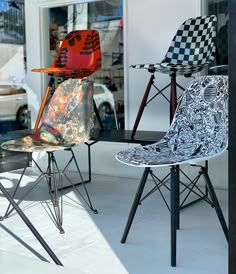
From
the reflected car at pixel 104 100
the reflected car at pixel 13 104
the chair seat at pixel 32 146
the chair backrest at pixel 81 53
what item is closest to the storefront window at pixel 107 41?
the reflected car at pixel 104 100

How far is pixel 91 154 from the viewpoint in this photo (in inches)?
193

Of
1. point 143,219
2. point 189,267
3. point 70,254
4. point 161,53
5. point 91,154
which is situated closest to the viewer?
point 189,267

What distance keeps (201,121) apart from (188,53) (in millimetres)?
1116

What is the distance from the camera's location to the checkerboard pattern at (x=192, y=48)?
3362 mm

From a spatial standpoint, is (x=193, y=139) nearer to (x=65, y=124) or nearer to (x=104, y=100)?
(x=65, y=124)

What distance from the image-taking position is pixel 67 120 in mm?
3494

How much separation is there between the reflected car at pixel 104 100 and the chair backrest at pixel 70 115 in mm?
1357

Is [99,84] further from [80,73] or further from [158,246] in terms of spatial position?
[158,246]

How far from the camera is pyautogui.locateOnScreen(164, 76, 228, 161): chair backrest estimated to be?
Answer: 8.24ft

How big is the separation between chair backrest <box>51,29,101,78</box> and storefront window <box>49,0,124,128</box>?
17.0 inches

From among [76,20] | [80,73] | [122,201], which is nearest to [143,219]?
[122,201]

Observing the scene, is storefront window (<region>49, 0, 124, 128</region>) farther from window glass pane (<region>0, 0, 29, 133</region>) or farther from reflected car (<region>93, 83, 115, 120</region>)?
window glass pane (<region>0, 0, 29, 133</region>)

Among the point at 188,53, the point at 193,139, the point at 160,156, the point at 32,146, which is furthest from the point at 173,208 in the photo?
the point at 188,53

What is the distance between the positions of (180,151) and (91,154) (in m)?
2.36
